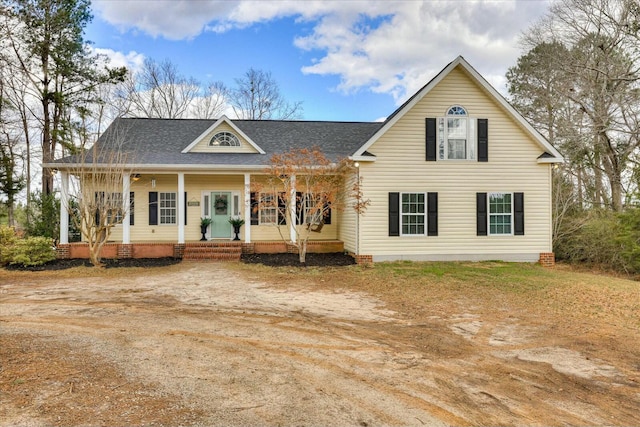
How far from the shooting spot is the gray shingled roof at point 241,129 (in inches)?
555

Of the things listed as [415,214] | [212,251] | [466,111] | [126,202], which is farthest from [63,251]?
[466,111]

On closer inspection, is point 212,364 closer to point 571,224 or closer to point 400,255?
point 400,255

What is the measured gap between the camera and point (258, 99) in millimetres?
30578

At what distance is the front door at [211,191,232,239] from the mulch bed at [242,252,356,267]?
2.58 metres

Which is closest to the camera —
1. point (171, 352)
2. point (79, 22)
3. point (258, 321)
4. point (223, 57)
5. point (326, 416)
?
point (326, 416)

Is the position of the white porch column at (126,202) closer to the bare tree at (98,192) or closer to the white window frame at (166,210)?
the bare tree at (98,192)

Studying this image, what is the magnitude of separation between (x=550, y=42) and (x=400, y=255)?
1563cm

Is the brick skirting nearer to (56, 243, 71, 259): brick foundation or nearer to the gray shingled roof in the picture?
(56, 243, 71, 259): brick foundation

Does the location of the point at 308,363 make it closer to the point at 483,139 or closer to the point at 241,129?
the point at 483,139

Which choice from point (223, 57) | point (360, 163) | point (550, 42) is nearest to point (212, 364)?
point (360, 163)

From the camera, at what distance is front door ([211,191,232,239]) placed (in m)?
15.3

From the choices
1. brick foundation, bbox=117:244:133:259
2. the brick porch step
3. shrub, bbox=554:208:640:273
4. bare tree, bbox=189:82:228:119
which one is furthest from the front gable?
bare tree, bbox=189:82:228:119

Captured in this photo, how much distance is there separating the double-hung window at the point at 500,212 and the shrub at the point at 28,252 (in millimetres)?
15205

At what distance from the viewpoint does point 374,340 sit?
523 cm
